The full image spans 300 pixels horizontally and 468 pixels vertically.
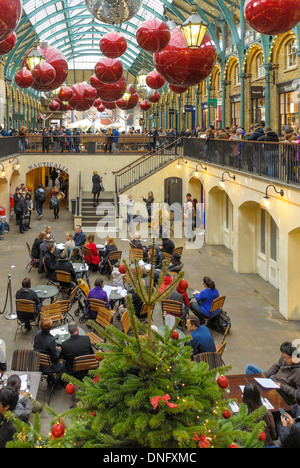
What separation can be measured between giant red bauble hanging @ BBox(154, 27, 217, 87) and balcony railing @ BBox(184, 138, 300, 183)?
350 centimetres

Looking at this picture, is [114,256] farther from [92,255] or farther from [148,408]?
[148,408]

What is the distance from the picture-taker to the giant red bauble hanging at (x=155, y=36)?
313 inches

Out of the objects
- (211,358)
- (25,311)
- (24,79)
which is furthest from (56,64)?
(211,358)

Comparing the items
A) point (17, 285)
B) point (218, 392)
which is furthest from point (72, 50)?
point (218, 392)

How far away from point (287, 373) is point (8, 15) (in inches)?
219

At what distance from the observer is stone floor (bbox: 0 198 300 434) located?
837 cm

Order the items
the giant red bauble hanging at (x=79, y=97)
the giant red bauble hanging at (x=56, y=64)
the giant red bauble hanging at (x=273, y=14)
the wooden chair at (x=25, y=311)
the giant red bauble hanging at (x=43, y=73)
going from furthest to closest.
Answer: the giant red bauble hanging at (x=79, y=97) → the giant red bauble hanging at (x=56, y=64) → the giant red bauble hanging at (x=43, y=73) → the wooden chair at (x=25, y=311) → the giant red bauble hanging at (x=273, y=14)

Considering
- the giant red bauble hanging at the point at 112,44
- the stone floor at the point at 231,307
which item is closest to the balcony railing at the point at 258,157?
the stone floor at the point at 231,307

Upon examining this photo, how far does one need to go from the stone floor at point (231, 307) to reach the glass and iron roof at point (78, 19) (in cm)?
801

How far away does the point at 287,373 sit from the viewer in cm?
611

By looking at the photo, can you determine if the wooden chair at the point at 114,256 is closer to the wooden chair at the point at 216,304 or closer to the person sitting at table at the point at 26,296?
the person sitting at table at the point at 26,296

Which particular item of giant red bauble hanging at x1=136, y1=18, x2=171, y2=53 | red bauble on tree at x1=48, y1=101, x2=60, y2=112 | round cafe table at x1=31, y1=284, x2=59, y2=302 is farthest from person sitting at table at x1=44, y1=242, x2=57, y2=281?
red bauble on tree at x1=48, y1=101, x2=60, y2=112
